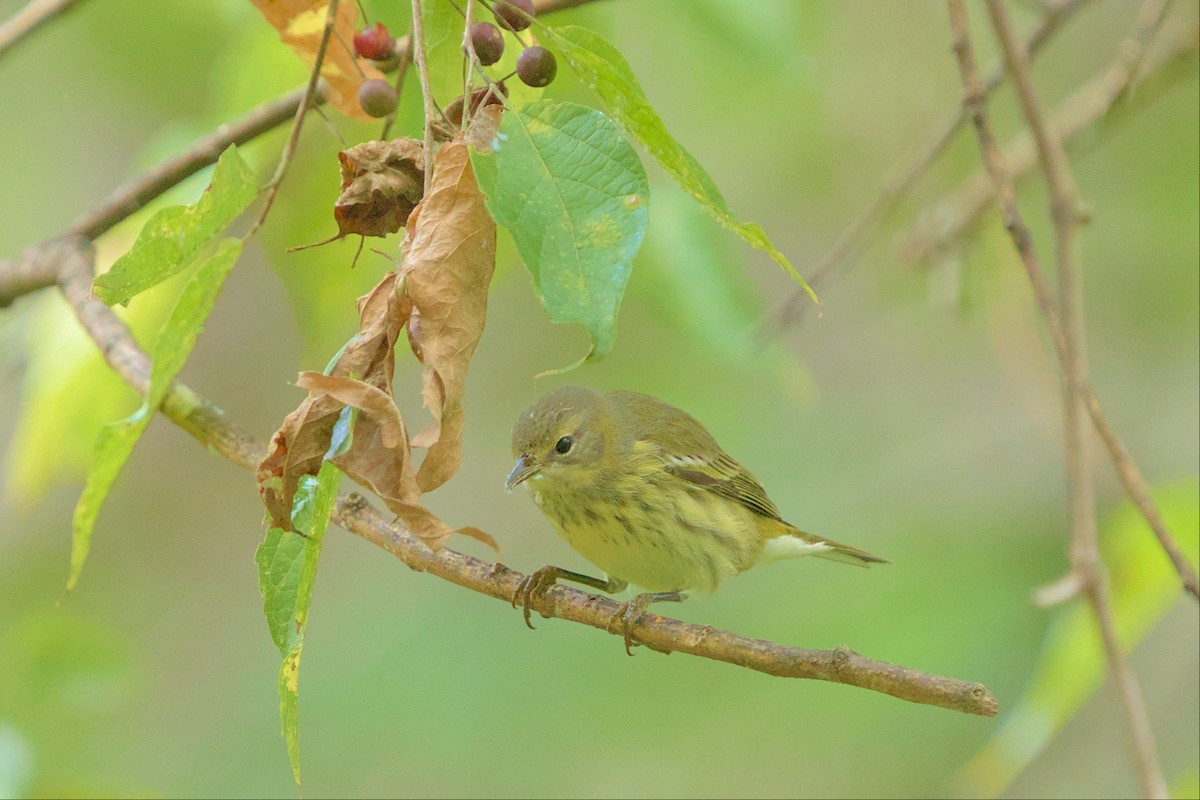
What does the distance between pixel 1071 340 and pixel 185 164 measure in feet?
7.19

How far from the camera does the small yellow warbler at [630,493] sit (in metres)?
3.61

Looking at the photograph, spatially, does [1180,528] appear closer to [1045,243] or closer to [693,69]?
[693,69]

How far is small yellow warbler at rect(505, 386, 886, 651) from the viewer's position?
3.61 m

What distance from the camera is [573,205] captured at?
1.48m

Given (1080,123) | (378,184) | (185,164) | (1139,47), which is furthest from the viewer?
(1080,123)

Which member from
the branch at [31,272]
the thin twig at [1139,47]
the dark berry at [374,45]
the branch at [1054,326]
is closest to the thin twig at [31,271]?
the branch at [31,272]

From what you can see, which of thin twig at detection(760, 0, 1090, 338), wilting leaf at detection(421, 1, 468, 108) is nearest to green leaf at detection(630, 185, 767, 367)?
thin twig at detection(760, 0, 1090, 338)

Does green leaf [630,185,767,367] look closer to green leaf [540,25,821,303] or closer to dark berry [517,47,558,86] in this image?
dark berry [517,47,558,86]

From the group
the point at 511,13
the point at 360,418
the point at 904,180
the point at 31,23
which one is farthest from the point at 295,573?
the point at 904,180

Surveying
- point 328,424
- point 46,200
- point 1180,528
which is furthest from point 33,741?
point 46,200

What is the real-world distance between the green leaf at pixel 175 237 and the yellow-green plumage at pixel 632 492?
2005mm

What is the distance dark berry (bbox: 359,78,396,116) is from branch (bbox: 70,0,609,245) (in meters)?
0.67

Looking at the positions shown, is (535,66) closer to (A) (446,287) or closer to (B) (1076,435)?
(A) (446,287)

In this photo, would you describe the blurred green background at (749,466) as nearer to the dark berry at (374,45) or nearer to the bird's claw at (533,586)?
the bird's claw at (533,586)
